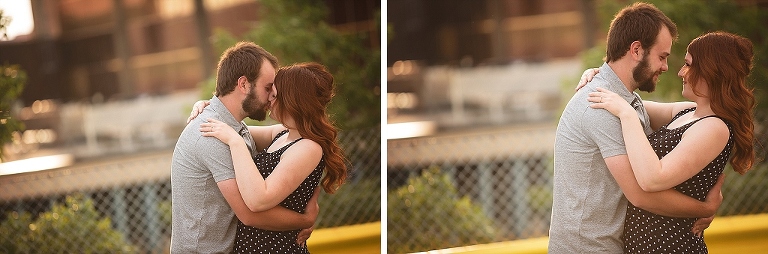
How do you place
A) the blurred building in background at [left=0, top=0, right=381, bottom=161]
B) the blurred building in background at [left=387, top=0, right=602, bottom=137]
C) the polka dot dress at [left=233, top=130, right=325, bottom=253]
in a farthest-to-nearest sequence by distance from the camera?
the blurred building in background at [left=387, top=0, right=602, bottom=137] → the blurred building in background at [left=0, top=0, right=381, bottom=161] → the polka dot dress at [left=233, top=130, right=325, bottom=253]

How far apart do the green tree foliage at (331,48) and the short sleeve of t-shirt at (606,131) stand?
1488mm

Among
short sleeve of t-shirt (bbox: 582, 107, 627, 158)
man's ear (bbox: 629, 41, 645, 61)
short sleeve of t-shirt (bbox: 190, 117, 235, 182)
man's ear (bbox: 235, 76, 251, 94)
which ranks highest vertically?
man's ear (bbox: 629, 41, 645, 61)

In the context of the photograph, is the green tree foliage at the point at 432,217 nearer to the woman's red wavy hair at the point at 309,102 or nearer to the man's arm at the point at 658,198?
the woman's red wavy hair at the point at 309,102

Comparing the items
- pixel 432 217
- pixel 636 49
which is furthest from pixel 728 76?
pixel 432 217

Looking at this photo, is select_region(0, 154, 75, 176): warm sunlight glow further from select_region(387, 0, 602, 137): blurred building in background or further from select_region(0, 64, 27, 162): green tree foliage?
select_region(387, 0, 602, 137): blurred building in background

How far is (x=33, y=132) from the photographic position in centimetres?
396

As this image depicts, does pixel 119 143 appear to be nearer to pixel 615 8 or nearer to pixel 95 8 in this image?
pixel 95 8

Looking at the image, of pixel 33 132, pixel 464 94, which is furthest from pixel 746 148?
pixel 33 132

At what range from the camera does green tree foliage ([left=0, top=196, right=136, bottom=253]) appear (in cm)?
399

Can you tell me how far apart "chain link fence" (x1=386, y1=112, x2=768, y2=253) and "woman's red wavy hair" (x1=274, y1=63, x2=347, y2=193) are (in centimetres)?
127

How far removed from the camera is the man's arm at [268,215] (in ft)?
11.0

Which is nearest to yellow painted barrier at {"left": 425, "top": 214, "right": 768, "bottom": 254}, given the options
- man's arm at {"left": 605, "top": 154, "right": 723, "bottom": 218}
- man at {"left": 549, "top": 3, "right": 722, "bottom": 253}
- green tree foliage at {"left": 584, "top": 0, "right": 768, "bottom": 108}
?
green tree foliage at {"left": 584, "top": 0, "right": 768, "bottom": 108}

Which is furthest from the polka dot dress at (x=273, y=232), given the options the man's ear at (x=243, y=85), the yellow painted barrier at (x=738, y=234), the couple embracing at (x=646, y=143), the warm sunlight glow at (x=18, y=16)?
the yellow painted barrier at (x=738, y=234)

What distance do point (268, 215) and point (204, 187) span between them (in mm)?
286
